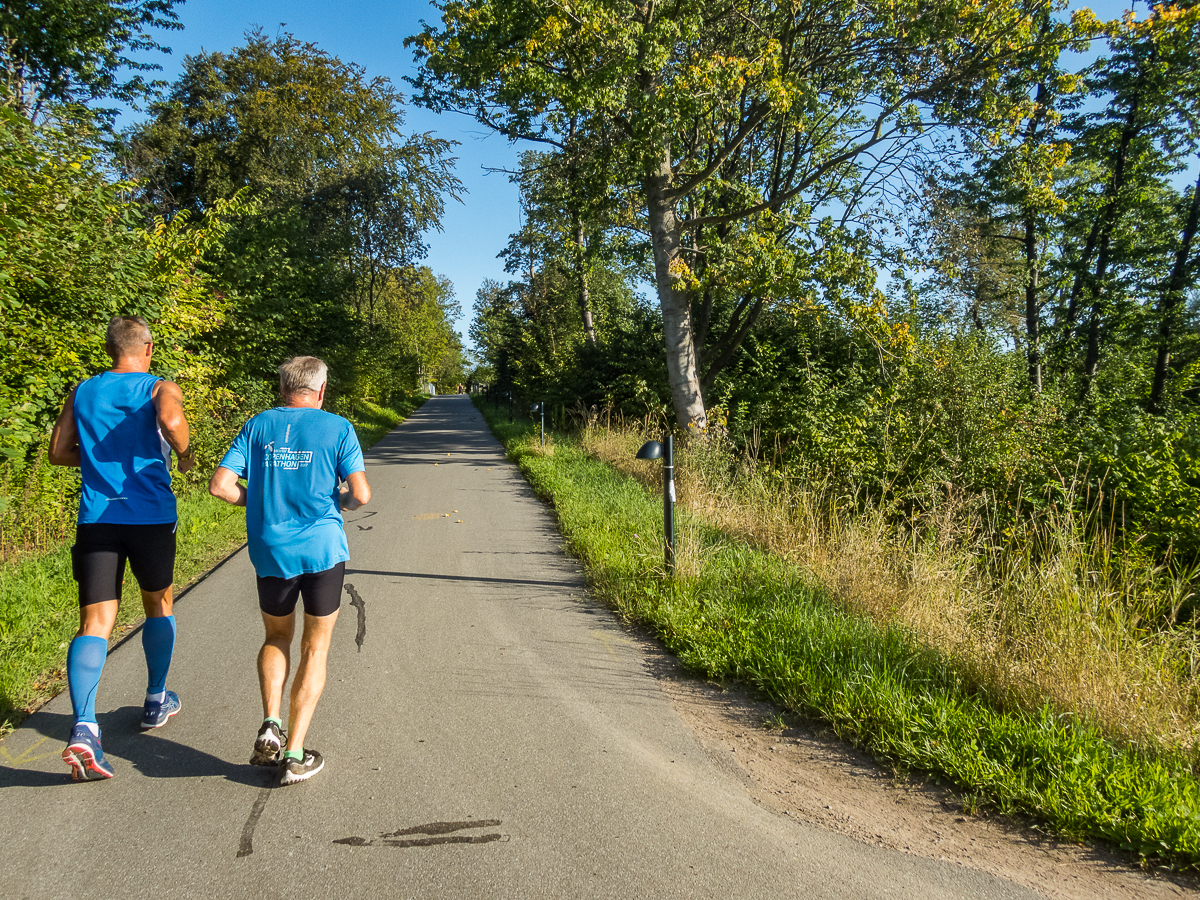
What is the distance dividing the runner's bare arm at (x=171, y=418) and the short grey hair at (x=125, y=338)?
0.73ft

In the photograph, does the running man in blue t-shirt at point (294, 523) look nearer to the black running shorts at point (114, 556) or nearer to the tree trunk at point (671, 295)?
the black running shorts at point (114, 556)

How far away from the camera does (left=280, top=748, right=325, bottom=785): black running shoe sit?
3.09 meters

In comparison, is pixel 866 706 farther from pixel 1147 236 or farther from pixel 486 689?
pixel 1147 236

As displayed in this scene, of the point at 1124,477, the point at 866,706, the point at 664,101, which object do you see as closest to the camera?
the point at 866,706

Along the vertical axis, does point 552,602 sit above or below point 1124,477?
below

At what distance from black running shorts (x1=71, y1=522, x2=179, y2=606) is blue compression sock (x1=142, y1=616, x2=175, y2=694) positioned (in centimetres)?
23

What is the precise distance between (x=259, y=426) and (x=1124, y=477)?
26.1 feet

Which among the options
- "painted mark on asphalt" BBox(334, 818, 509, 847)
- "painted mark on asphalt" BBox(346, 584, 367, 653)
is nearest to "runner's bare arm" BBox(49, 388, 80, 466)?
"painted mark on asphalt" BBox(346, 584, 367, 653)

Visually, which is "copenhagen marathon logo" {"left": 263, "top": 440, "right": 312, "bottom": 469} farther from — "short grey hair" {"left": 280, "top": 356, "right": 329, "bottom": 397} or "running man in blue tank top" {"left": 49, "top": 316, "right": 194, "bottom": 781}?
"running man in blue tank top" {"left": 49, "top": 316, "right": 194, "bottom": 781}

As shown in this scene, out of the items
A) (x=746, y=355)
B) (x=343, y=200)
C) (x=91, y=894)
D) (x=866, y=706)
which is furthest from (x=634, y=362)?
(x=91, y=894)

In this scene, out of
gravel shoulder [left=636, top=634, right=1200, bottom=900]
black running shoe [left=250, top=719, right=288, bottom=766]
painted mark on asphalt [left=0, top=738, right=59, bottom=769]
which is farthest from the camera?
painted mark on asphalt [left=0, top=738, right=59, bottom=769]

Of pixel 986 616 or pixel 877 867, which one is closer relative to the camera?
pixel 877 867

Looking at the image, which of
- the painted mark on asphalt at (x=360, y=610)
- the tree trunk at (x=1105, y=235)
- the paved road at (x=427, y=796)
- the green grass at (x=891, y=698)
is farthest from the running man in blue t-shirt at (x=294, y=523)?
the tree trunk at (x=1105, y=235)

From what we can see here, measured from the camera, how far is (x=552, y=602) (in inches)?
224
